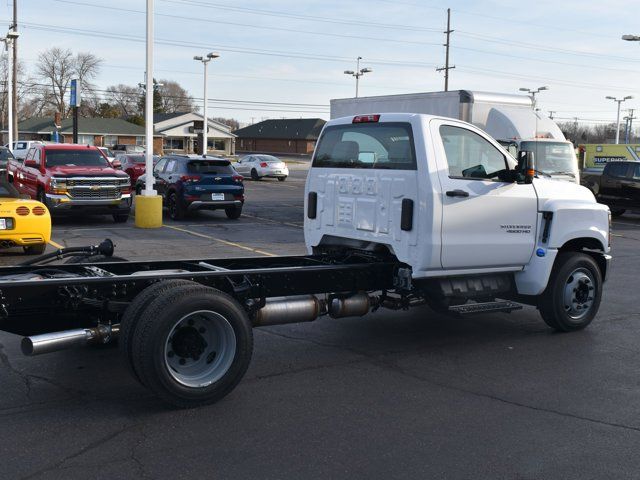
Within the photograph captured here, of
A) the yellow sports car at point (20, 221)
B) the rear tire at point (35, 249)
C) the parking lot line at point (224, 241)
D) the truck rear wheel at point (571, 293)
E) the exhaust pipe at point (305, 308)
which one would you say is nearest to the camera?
the exhaust pipe at point (305, 308)

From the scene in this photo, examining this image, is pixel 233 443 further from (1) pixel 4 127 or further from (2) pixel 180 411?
(1) pixel 4 127

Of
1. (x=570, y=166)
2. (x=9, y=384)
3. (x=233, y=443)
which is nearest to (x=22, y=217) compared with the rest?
(x=9, y=384)

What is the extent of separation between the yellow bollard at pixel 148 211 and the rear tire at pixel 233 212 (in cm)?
281

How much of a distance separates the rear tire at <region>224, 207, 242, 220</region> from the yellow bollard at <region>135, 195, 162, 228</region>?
281cm

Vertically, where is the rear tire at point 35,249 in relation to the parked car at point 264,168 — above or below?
below

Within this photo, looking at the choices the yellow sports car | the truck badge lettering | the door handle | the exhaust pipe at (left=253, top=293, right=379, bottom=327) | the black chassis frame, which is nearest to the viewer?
the black chassis frame

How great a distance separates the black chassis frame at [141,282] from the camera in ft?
16.9

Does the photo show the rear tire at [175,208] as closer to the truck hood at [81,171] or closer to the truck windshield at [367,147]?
the truck hood at [81,171]

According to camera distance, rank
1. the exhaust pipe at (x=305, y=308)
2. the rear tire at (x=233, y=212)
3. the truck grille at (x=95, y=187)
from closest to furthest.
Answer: the exhaust pipe at (x=305, y=308)
the truck grille at (x=95, y=187)
the rear tire at (x=233, y=212)

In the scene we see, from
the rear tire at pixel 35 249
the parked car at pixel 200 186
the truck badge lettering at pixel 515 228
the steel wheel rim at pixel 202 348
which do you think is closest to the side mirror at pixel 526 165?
the truck badge lettering at pixel 515 228

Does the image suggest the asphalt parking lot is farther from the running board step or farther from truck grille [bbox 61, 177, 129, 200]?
truck grille [bbox 61, 177, 129, 200]

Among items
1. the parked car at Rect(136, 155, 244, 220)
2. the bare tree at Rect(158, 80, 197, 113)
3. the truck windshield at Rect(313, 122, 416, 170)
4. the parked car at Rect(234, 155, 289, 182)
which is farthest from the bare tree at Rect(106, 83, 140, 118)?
the truck windshield at Rect(313, 122, 416, 170)

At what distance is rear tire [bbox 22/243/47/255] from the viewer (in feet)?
40.0

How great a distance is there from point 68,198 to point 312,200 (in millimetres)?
10499
